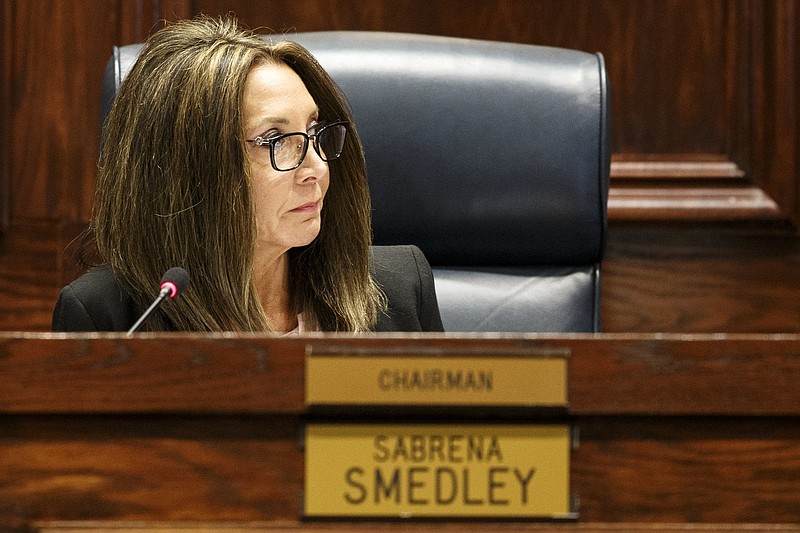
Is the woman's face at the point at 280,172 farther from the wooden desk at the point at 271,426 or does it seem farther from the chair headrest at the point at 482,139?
the wooden desk at the point at 271,426

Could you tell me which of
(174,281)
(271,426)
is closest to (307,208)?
(174,281)

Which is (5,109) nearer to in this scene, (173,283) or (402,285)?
(402,285)

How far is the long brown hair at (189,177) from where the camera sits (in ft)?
3.79

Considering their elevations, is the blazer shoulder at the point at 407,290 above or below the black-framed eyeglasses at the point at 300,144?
below

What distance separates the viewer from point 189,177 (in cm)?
117

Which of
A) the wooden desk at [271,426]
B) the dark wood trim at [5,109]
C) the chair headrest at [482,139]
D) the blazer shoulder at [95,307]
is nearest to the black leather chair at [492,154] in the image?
the chair headrest at [482,139]

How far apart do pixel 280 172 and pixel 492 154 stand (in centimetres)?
26

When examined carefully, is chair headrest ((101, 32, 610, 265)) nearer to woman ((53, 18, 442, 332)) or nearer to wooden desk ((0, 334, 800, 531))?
woman ((53, 18, 442, 332))

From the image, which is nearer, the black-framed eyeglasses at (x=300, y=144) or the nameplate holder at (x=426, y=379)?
the nameplate holder at (x=426, y=379)

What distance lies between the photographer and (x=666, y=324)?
1662 mm

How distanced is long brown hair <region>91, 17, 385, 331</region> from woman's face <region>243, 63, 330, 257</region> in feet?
0.07

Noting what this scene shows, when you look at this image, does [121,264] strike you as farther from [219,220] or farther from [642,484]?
[642,484]

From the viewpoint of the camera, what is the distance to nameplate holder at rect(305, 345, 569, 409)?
21.9 inches

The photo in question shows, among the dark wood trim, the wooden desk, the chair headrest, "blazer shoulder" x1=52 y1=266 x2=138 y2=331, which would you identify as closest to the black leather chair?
the chair headrest
